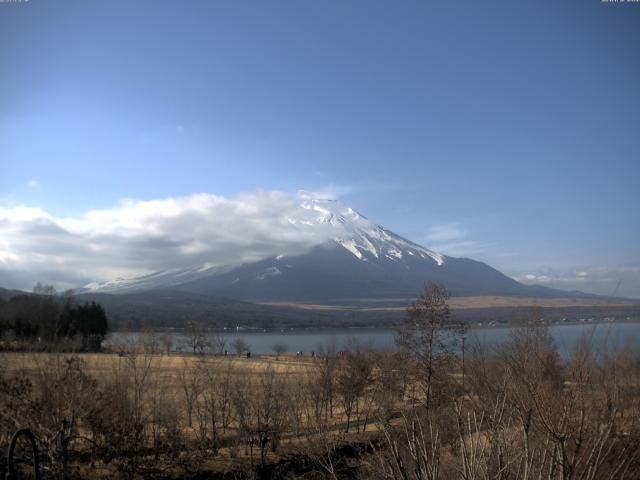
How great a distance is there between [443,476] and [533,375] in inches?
148

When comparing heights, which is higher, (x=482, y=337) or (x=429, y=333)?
(x=429, y=333)

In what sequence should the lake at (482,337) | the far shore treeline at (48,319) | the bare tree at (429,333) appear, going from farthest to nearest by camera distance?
the far shore treeline at (48,319) < the bare tree at (429,333) < the lake at (482,337)

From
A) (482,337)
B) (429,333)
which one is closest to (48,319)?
(429,333)

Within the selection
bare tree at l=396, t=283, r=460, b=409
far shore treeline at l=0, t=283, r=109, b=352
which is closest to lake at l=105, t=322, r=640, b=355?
bare tree at l=396, t=283, r=460, b=409

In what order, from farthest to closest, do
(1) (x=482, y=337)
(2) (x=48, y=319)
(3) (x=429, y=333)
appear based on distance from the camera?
(2) (x=48, y=319) < (3) (x=429, y=333) < (1) (x=482, y=337)

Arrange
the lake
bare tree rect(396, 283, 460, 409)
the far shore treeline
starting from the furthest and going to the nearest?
the far shore treeline
bare tree rect(396, 283, 460, 409)
the lake

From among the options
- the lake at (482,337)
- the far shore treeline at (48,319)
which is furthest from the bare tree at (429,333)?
the far shore treeline at (48,319)

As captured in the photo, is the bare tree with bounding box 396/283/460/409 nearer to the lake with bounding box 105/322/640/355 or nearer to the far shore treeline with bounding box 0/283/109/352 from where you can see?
the lake with bounding box 105/322/640/355

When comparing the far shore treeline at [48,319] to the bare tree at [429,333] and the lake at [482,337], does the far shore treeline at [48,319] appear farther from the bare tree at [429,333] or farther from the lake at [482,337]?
the bare tree at [429,333]

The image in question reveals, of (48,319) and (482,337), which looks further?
(48,319)

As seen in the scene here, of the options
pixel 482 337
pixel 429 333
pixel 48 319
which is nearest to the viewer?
pixel 482 337

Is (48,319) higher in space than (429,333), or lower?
lower

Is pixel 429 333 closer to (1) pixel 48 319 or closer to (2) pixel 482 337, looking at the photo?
(2) pixel 482 337

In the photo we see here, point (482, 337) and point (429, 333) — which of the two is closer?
point (482, 337)
